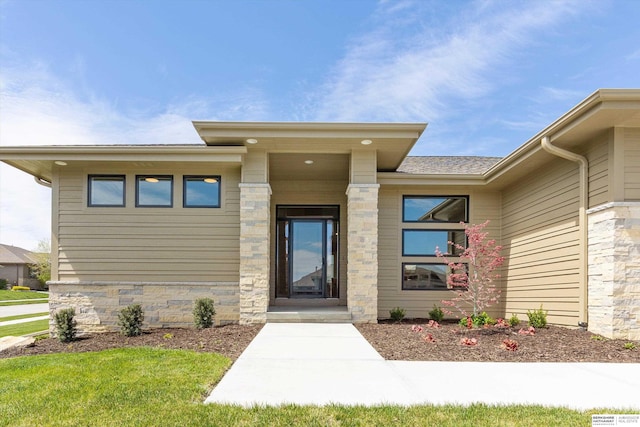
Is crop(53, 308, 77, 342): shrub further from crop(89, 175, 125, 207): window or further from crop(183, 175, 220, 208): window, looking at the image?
A: crop(183, 175, 220, 208): window

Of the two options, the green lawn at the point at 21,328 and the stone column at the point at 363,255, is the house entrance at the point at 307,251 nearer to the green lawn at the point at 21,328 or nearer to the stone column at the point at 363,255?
the stone column at the point at 363,255

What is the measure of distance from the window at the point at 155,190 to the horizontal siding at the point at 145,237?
0.12 metres

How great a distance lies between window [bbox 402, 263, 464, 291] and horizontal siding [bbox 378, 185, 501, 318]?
0.12m

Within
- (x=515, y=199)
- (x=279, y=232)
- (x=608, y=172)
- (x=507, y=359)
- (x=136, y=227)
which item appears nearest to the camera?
(x=507, y=359)

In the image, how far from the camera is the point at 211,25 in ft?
31.8

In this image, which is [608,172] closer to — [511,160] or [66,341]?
[511,160]

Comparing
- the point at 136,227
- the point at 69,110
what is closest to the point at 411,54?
the point at 136,227

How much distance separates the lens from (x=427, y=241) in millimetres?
9656

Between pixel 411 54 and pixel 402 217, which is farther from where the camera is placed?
pixel 411 54

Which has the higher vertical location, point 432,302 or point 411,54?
point 411,54

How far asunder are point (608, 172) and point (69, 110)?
13.6 metres

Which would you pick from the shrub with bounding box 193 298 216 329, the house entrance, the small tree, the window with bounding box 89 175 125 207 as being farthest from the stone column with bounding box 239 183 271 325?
the small tree

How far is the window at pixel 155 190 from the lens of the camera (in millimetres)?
8430

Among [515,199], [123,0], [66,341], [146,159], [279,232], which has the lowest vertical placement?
[66,341]
